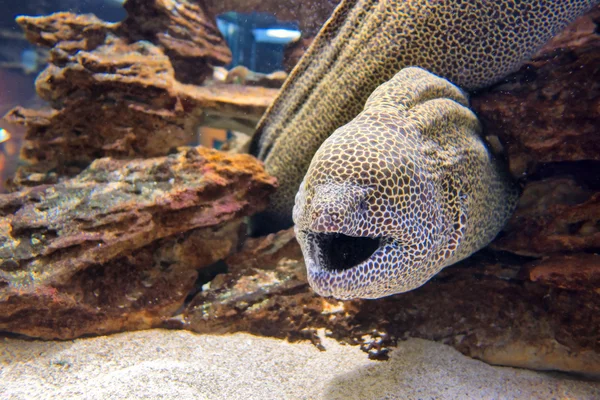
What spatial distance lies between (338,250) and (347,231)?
0.48m

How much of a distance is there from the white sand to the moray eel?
0.75 metres

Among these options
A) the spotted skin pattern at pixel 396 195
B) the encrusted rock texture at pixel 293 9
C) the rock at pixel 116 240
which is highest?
the encrusted rock texture at pixel 293 9

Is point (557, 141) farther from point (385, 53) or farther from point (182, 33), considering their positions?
point (182, 33)

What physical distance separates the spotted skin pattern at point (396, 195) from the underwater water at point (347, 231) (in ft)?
0.04

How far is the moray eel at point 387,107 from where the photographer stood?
1.87 meters

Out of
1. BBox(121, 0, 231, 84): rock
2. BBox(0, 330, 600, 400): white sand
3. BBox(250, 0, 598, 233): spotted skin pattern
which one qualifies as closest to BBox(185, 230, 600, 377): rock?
BBox(0, 330, 600, 400): white sand

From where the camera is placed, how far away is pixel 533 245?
2.57 meters

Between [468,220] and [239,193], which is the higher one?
[468,220]

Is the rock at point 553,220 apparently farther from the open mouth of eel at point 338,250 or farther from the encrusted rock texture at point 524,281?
the open mouth of eel at point 338,250

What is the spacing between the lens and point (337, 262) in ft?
6.86

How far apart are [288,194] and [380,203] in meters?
2.29

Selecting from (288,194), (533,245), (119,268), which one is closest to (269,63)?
(288,194)

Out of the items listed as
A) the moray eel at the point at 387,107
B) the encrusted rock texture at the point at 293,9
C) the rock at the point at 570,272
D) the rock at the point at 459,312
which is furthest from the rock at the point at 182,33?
the rock at the point at 570,272

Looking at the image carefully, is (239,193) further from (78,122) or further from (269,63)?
(269,63)
